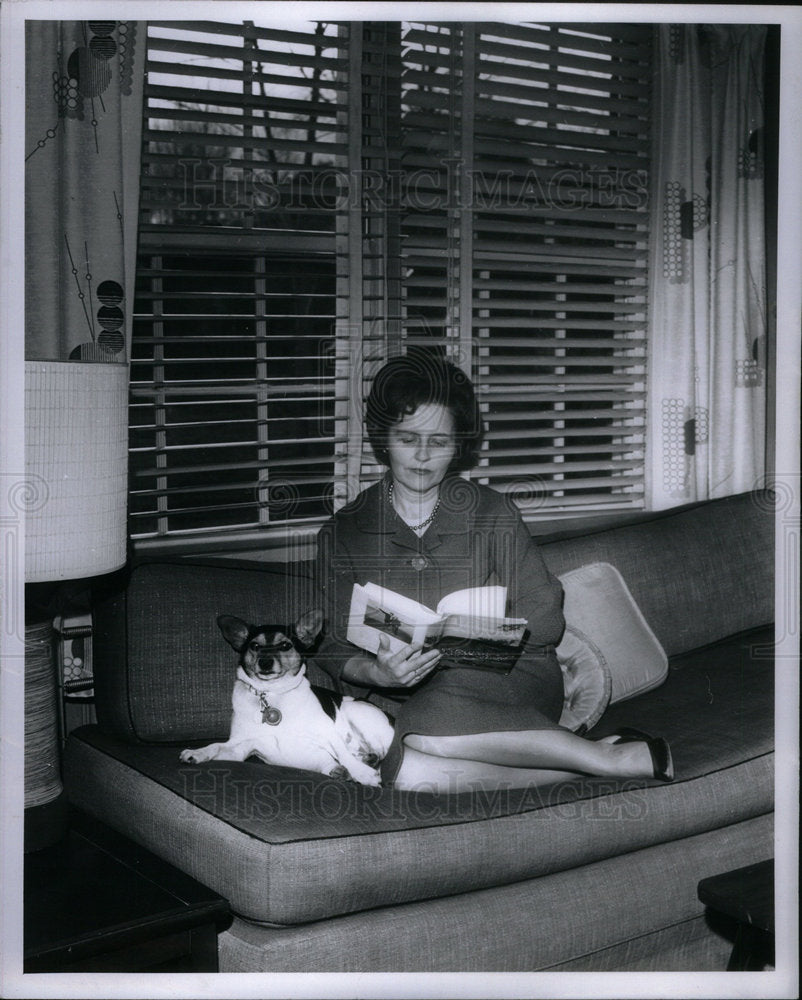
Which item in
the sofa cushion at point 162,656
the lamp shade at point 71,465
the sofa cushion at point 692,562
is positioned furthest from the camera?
the sofa cushion at point 692,562

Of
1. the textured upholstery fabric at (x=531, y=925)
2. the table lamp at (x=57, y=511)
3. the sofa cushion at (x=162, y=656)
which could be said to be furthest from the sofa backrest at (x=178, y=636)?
the textured upholstery fabric at (x=531, y=925)

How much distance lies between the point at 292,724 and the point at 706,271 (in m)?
1.77

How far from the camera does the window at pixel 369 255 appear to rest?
2.16 meters

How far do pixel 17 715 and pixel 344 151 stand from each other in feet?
4.65

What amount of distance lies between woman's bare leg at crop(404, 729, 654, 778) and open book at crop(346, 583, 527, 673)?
0.14 m

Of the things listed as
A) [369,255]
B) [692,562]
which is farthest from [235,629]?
[692,562]

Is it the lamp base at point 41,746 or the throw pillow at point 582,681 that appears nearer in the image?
the lamp base at point 41,746

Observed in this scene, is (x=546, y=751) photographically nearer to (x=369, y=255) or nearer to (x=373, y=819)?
(x=373, y=819)

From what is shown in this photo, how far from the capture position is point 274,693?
1783 millimetres

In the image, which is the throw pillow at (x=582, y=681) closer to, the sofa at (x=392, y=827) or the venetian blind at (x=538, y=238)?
the sofa at (x=392, y=827)

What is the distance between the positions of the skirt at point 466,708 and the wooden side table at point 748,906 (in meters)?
0.41

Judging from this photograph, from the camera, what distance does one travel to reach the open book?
5.86 feet

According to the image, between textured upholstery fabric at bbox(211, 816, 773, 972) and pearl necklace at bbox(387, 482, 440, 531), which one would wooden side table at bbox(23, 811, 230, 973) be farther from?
pearl necklace at bbox(387, 482, 440, 531)

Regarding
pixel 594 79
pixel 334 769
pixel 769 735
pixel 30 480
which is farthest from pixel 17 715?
pixel 594 79
